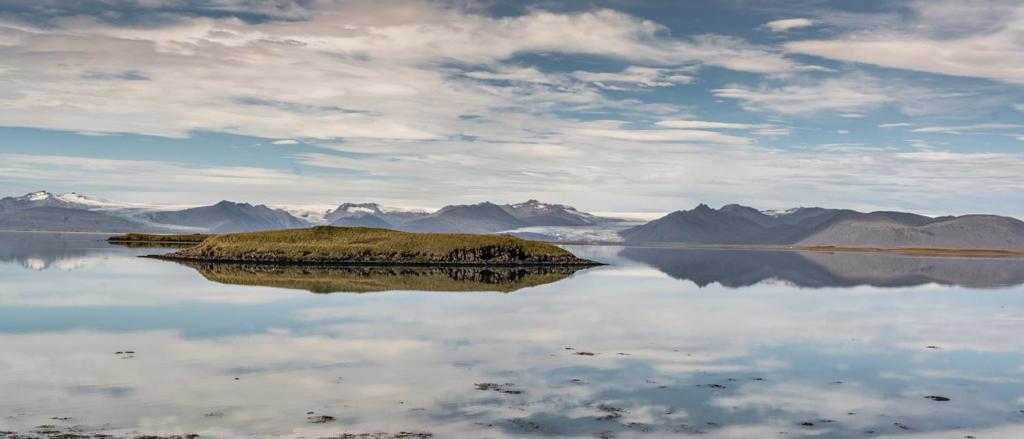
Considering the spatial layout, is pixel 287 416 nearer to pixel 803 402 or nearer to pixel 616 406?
pixel 616 406

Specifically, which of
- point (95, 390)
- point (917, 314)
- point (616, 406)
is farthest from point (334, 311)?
point (917, 314)

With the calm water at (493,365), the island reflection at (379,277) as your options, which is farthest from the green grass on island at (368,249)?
the calm water at (493,365)

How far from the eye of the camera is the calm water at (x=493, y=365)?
929 inches

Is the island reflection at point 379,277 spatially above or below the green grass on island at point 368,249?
below

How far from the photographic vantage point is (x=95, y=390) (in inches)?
1021

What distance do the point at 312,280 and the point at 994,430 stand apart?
2489 inches

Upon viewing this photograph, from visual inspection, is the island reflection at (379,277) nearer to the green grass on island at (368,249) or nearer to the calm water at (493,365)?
Result: the calm water at (493,365)

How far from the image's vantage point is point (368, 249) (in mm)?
116312

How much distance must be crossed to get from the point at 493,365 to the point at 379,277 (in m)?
53.8

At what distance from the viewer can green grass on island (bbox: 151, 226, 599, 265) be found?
113188mm

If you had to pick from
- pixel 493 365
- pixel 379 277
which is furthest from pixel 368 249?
pixel 493 365

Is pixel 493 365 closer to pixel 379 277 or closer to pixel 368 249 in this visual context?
pixel 379 277

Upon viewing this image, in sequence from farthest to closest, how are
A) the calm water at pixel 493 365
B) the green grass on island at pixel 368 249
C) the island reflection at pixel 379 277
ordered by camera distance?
the green grass on island at pixel 368 249 → the island reflection at pixel 379 277 → the calm water at pixel 493 365

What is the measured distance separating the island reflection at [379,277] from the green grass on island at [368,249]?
7194 mm
